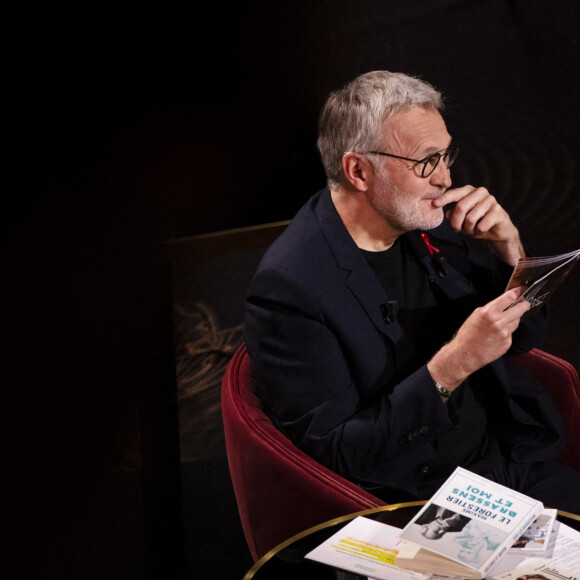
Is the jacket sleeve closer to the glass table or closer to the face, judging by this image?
the glass table

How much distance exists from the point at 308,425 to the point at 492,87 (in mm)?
1111

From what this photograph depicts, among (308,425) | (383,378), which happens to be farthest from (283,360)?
(383,378)

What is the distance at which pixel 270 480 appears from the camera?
1.70 m

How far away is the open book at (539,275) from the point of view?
1.76 meters

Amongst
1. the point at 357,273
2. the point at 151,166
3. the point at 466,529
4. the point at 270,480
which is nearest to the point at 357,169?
the point at 357,273

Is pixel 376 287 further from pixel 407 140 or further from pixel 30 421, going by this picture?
pixel 30 421

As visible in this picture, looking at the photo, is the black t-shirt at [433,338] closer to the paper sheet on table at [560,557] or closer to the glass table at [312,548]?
the glass table at [312,548]

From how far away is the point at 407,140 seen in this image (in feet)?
5.93

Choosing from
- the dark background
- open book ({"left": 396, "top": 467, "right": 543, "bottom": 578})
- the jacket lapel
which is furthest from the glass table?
the dark background

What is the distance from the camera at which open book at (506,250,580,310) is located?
5.79ft

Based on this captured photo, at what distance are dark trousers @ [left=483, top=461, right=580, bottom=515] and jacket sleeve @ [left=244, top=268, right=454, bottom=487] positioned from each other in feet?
1.01

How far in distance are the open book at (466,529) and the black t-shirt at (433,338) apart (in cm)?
41

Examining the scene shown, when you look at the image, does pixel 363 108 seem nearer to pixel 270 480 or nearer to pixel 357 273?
pixel 357 273

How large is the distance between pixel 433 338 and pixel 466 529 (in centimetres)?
70
